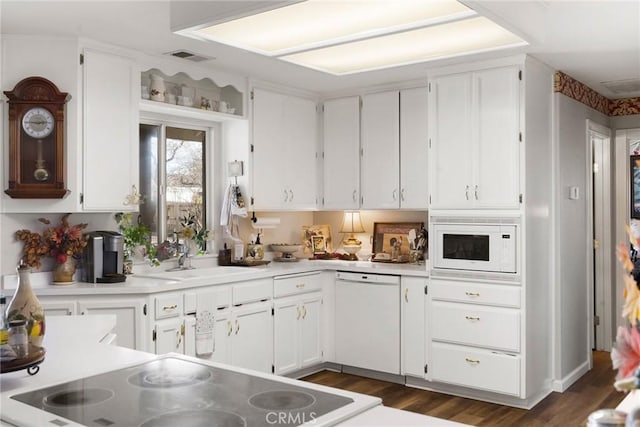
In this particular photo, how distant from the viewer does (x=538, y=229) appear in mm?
4379

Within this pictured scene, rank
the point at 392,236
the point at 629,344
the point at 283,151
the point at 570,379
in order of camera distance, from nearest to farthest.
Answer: the point at 629,344
the point at 570,379
the point at 283,151
the point at 392,236

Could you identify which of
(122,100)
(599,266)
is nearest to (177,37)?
(122,100)

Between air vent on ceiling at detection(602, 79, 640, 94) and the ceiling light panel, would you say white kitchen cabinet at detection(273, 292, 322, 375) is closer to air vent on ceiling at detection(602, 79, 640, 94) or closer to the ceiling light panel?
the ceiling light panel

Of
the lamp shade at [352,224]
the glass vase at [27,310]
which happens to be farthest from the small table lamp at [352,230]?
the glass vase at [27,310]

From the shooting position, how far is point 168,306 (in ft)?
12.5

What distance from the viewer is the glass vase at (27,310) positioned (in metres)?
1.86

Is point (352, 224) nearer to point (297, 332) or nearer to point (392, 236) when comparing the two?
point (392, 236)

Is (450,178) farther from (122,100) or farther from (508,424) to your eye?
(122,100)

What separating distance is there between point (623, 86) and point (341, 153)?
248 centimetres

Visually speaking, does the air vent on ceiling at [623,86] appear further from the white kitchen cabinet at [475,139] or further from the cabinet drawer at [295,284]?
the cabinet drawer at [295,284]

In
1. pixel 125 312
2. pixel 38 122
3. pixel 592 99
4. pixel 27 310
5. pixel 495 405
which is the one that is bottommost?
pixel 495 405

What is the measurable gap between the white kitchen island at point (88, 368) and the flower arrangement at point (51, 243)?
1.19 metres

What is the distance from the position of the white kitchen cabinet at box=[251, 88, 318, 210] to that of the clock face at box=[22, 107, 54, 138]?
1.64 meters

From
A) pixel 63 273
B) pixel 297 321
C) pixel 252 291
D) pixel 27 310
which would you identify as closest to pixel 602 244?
pixel 297 321
